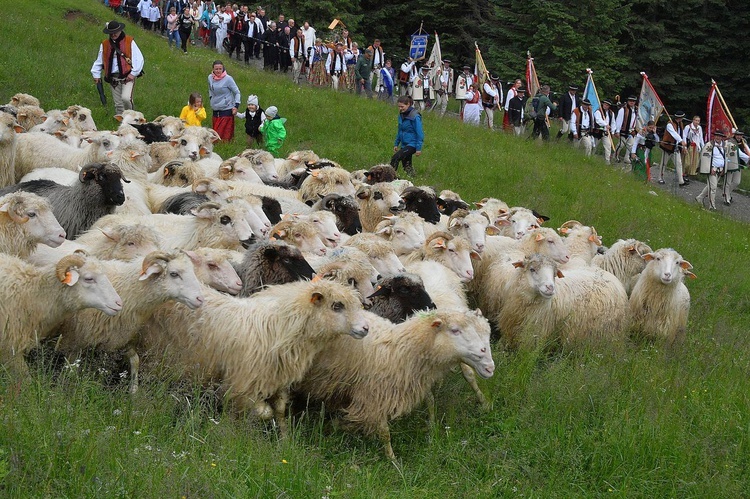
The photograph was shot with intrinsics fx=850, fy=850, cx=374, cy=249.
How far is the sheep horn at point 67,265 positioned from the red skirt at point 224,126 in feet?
35.0

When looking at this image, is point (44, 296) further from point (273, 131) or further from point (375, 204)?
point (273, 131)

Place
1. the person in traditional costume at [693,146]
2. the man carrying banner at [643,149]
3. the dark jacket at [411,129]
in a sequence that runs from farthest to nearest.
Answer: the person in traditional costume at [693,146], the man carrying banner at [643,149], the dark jacket at [411,129]

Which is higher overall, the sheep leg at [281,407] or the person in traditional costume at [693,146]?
the person in traditional costume at [693,146]

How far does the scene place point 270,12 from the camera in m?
36.2

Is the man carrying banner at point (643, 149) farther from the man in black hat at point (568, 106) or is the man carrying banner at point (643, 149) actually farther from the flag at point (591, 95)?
the man in black hat at point (568, 106)

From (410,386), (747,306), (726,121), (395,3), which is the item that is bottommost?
(747,306)

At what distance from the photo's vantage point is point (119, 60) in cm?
1623

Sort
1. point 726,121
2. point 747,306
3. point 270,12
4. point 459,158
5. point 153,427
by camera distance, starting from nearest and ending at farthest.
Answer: point 153,427
point 747,306
point 459,158
point 726,121
point 270,12

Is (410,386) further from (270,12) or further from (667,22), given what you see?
(667,22)

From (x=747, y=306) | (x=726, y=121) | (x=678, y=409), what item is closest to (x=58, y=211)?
(x=678, y=409)

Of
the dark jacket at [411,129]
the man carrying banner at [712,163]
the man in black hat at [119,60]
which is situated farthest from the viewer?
the man carrying banner at [712,163]

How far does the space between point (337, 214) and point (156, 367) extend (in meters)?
4.30

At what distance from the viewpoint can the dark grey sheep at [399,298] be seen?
25.5ft

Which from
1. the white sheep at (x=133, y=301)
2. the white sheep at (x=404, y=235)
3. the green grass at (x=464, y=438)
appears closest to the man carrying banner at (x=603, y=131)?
the green grass at (x=464, y=438)
